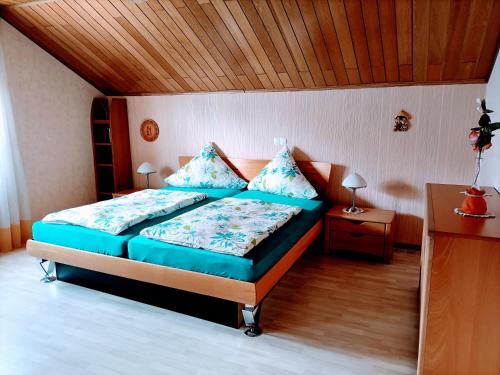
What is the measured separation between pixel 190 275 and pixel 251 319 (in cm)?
49

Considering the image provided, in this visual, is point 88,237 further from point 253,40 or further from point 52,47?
point 52,47

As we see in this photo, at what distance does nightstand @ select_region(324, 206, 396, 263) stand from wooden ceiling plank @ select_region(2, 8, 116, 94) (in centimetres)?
349

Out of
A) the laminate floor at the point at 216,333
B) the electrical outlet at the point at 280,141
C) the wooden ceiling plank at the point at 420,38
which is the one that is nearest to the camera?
the laminate floor at the point at 216,333

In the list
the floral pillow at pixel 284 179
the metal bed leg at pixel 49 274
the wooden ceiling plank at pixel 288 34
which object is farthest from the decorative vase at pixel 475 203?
the metal bed leg at pixel 49 274

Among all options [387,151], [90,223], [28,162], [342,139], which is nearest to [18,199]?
[28,162]

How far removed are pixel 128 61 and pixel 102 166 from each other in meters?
1.65

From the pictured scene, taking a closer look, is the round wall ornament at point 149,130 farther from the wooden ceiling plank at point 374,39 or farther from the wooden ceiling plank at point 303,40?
the wooden ceiling plank at point 374,39

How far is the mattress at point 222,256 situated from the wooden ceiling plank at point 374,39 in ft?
5.62

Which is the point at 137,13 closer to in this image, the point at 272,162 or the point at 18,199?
the point at 272,162

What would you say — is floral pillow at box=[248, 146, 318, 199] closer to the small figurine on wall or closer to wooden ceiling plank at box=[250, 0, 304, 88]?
wooden ceiling plank at box=[250, 0, 304, 88]

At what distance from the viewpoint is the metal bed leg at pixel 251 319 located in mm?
2324

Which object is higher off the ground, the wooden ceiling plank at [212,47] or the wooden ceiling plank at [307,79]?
the wooden ceiling plank at [212,47]

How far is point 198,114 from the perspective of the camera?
184 inches

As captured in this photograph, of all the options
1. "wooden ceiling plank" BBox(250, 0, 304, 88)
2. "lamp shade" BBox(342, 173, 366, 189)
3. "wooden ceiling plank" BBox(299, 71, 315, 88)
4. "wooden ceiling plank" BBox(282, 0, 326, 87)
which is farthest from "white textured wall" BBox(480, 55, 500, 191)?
"wooden ceiling plank" BBox(250, 0, 304, 88)
